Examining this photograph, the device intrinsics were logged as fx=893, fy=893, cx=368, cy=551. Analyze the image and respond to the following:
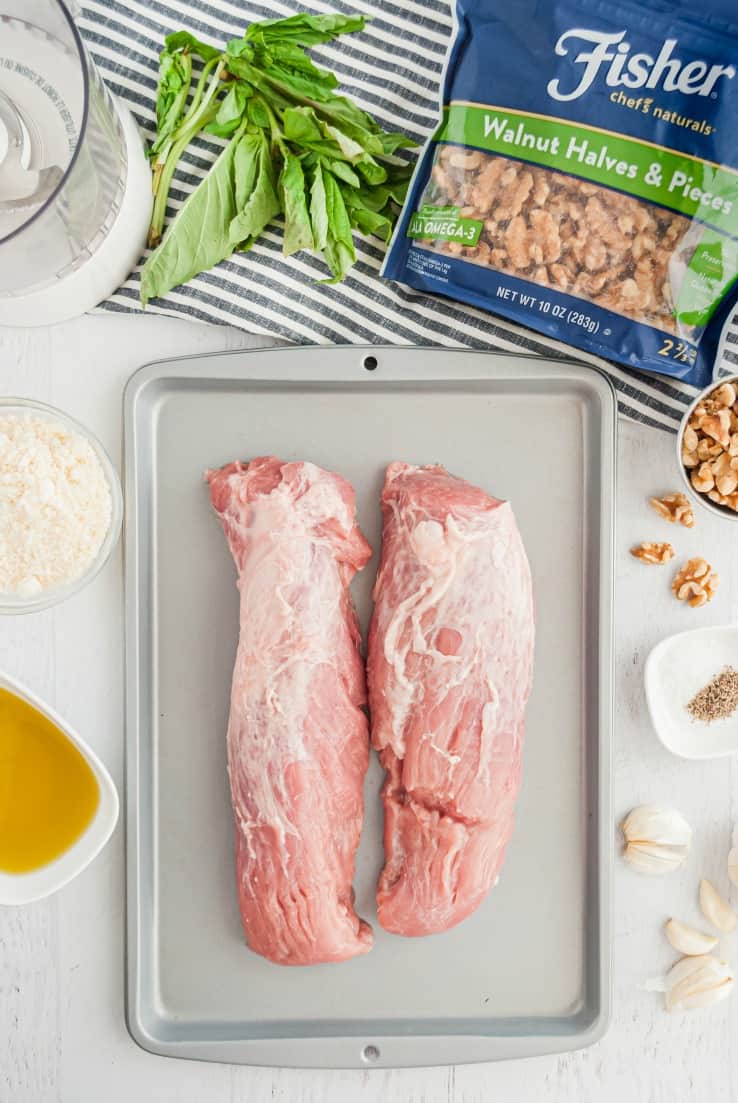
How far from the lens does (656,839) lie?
1283mm

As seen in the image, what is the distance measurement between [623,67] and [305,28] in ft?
1.36

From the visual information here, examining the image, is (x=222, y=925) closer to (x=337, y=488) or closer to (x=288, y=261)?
(x=337, y=488)

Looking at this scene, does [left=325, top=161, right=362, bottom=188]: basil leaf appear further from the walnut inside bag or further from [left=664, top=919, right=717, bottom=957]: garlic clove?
[left=664, top=919, right=717, bottom=957]: garlic clove

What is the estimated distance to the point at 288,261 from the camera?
1.25 meters

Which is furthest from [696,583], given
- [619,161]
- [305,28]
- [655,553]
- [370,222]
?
[305,28]

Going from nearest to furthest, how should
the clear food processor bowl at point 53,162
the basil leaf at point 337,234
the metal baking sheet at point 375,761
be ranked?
the clear food processor bowl at point 53,162, the basil leaf at point 337,234, the metal baking sheet at point 375,761

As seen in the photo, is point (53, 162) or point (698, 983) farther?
point (698, 983)

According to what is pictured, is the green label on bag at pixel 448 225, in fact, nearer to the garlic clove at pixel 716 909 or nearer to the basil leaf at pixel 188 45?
the basil leaf at pixel 188 45

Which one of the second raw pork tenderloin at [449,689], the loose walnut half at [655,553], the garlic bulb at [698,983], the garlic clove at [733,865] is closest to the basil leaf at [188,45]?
the second raw pork tenderloin at [449,689]

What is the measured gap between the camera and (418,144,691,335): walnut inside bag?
1123mm

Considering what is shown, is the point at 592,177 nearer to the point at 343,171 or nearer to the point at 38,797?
the point at 343,171

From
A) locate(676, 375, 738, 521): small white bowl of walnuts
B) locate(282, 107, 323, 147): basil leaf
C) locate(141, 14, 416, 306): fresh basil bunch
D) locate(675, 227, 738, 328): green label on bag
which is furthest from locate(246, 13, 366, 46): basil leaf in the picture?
locate(676, 375, 738, 521): small white bowl of walnuts

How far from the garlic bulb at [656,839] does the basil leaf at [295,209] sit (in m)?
0.93

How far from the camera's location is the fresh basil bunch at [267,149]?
115 cm
